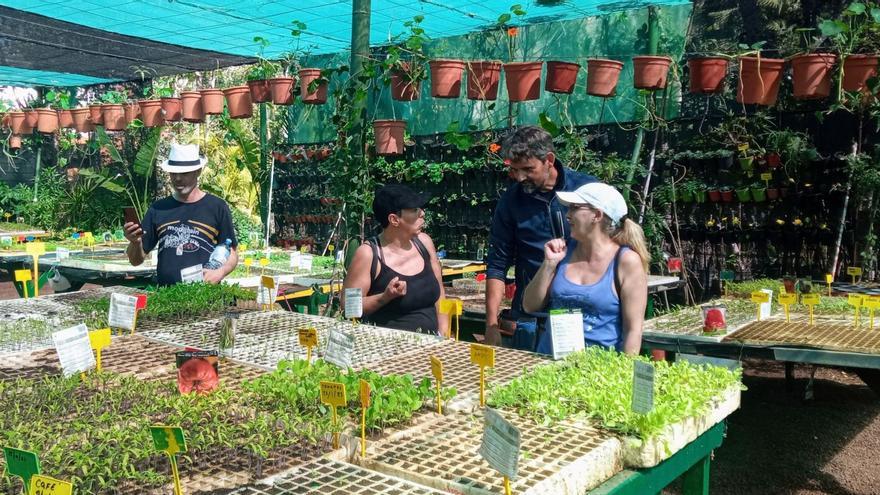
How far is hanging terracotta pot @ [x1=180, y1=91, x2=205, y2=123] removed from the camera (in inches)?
348

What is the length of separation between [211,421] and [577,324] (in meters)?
1.26

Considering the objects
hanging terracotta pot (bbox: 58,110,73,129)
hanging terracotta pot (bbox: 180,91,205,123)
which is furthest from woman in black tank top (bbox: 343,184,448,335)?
hanging terracotta pot (bbox: 58,110,73,129)

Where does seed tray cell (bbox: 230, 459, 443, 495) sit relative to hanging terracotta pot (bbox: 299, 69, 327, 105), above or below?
below

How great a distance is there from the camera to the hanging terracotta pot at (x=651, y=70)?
5.99m

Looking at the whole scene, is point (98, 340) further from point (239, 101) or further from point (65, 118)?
point (65, 118)

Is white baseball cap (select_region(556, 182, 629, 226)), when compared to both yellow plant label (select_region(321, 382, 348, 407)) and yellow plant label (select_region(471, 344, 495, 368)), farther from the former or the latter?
yellow plant label (select_region(321, 382, 348, 407))

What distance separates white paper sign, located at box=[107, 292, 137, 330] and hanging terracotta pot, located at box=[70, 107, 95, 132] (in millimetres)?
8696

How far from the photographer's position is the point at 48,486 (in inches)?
51.8

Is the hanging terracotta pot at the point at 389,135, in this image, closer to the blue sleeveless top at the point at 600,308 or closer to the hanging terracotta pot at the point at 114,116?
the hanging terracotta pot at the point at 114,116

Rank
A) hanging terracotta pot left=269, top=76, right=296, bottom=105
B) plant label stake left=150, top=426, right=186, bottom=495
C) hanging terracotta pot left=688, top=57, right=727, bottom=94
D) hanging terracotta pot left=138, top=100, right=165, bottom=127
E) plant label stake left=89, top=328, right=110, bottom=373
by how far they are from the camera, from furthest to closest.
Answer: hanging terracotta pot left=138, top=100, right=165, bottom=127 → hanging terracotta pot left=269, top=76, right=296, bottom=105 → hanging terracotta pot left=688, top=57, right=727, bottom=94 → plant label stake left=89, top=328, right=110, bottom=373 → plant label stake left=150, top=426, right=186, bottom=495

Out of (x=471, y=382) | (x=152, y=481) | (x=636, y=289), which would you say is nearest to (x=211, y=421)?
(x=152, y=481)

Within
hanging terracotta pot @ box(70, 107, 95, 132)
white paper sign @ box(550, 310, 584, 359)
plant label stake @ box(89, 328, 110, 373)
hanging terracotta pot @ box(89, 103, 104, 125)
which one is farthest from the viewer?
hanging terracotta pot @ box(70, 107, 95, 132)

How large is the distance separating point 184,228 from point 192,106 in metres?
5.01

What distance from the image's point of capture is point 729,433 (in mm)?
5062
